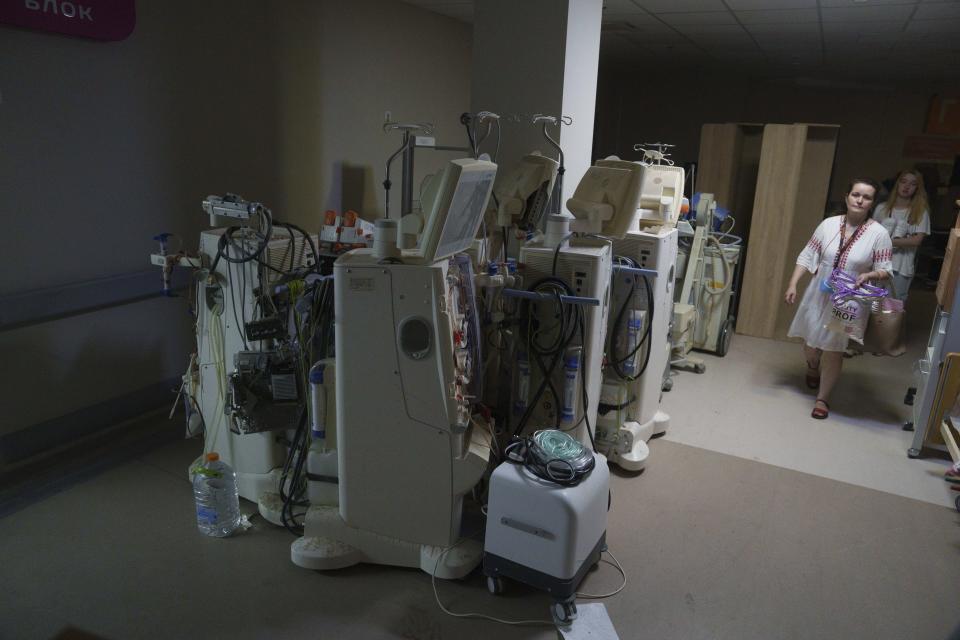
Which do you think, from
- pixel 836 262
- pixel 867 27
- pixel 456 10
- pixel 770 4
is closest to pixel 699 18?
pixel 770 4

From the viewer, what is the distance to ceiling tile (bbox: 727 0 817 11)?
454cm

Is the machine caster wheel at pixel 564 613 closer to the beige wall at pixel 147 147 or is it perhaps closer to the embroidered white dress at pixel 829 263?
the beige wall at pixel 147 147

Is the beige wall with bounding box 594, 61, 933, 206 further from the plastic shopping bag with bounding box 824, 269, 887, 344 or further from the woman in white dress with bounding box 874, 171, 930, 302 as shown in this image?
the plastic shopping bag with bounding box 824, 269, 887, 344

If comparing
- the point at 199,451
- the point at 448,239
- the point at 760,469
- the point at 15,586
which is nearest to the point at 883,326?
the point at 760,469

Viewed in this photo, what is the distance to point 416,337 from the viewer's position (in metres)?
2.17

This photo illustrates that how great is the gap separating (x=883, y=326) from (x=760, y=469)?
1.35m

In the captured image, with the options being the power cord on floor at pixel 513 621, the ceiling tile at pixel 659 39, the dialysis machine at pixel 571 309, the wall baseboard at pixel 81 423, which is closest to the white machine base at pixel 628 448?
the dialysis machine at pixel 571 309

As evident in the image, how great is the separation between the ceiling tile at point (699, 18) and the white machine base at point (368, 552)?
4.63 meters

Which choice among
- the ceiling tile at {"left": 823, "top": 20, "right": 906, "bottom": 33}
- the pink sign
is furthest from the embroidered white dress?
the pink sign

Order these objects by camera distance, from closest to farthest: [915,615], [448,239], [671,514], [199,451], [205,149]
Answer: [448,239] → [915,615] → [671,514] → [199,451] → [205,149]

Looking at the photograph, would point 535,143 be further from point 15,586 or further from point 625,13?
point 15,586

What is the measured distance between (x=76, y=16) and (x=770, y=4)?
4.45 m

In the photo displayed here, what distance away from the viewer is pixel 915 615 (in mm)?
2311

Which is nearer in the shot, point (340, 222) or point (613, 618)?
point (613, 618)
